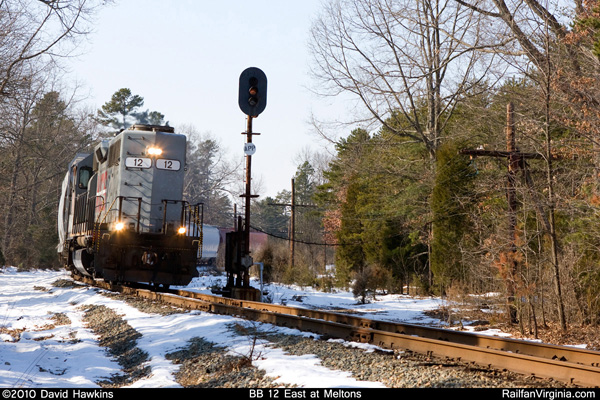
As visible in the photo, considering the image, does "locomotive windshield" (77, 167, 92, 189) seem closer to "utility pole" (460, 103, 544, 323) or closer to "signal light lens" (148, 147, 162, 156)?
"signal light lens" (148, 147, 162, 156)

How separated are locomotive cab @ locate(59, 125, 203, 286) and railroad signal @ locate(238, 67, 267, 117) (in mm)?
1984

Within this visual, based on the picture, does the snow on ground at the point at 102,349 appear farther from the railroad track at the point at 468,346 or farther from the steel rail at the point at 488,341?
the steel rail at the point at 488,341

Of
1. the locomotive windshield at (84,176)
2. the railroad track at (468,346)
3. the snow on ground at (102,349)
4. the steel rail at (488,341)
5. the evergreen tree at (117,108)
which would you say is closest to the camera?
the railroad track at (468,346)

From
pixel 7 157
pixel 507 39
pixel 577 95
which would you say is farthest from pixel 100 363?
pixel 7 157

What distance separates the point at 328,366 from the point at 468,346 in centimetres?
163

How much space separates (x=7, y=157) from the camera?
43031mm

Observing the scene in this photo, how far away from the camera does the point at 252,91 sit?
1623 centimetres

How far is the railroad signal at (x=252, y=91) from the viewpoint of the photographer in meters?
16.3

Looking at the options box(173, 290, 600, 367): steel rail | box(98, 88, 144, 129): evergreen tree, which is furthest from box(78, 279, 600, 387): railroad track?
box(98, 88, 144, 129): evergreen tree

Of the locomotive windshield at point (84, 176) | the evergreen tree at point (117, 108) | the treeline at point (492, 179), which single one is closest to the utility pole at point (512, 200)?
the treeline at point (492, 179)

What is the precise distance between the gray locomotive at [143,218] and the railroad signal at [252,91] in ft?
6.61

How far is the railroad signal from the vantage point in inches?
640

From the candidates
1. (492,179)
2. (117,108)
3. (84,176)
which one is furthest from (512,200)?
(117,108)

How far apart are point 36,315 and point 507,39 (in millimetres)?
15740
